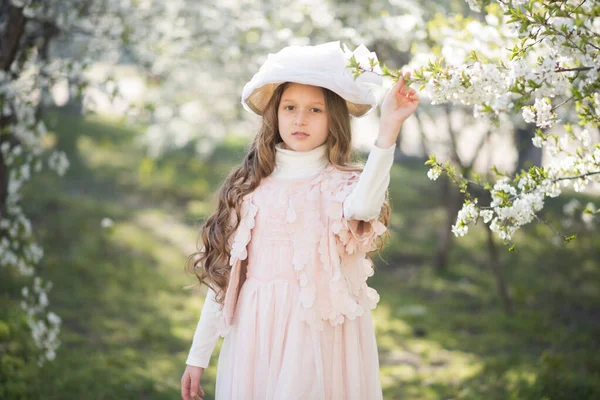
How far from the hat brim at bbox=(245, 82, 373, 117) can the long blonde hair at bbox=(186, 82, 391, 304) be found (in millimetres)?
47

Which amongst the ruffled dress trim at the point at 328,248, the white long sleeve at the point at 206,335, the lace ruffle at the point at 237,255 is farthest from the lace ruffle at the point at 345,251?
the white long sleeve at the point at 206,335

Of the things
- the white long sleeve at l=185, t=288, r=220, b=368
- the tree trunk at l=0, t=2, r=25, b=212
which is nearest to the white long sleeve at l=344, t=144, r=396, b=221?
the white long sleeve at l=185, t=288, r=220, b=368

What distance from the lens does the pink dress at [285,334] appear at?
6.90 feet

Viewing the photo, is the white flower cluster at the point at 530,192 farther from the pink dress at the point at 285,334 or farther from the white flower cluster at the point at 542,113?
the pink dress at the point at 285,334

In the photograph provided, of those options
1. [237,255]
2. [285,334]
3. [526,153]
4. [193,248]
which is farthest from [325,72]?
[526,153]

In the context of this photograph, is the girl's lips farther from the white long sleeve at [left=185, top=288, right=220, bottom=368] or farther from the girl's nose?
Answer: the white long sleeve at [left=185, top=288, right=220, bottom=368]

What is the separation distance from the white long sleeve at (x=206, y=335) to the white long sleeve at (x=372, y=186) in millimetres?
647

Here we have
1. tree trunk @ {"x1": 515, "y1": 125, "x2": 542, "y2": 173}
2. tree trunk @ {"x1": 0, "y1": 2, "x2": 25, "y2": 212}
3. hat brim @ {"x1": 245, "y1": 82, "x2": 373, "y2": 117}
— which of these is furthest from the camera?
tree trunk @ {"x1": 515, "y1": 125, "x2": 542, "y2": 173}

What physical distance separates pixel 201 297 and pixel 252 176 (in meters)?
3.74

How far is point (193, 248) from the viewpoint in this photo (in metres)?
6.93

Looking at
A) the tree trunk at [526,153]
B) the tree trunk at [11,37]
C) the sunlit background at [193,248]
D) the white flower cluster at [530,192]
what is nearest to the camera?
the white flower cluster at [530,192]

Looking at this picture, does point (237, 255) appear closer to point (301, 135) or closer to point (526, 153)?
point (301, 135)

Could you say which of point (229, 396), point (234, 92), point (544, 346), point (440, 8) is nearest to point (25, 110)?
point (229, 396)

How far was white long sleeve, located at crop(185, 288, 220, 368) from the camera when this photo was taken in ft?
7.48
